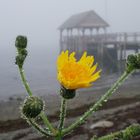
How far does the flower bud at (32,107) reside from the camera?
145 centimetres

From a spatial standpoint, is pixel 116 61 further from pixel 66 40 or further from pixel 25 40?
pixel 25 40

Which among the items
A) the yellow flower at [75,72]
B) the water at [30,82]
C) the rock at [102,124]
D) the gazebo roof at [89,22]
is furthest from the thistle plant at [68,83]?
the gazebo roof at [89,22]

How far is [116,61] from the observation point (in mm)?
65250

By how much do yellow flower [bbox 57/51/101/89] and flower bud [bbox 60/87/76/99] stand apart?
49 millimetres

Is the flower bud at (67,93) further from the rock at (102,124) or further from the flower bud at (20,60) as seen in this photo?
the rock at (102,124)

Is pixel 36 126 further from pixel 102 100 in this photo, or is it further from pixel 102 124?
pixel 102 124

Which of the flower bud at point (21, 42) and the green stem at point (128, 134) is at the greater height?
the flower bud at point (21, 42)

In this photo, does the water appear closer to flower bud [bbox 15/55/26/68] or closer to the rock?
the rock

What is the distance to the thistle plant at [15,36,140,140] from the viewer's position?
1.48 metres

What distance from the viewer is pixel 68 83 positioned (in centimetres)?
152

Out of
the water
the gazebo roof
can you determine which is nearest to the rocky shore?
the water

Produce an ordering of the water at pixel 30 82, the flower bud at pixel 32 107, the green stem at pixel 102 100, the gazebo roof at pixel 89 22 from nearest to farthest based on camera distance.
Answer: the flower bud at pixel 32 107 < the green stem at pixel 102 100 < the water at pixel 30 82 < the gazebo roof at pixel 89 22

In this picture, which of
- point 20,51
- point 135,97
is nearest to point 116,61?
point 135,97

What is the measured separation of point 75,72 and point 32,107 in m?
0.24
